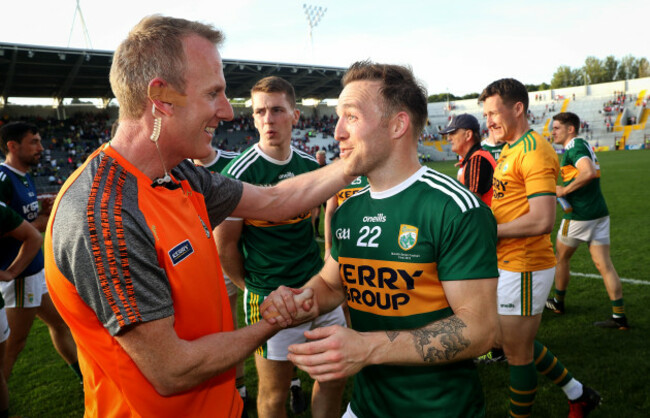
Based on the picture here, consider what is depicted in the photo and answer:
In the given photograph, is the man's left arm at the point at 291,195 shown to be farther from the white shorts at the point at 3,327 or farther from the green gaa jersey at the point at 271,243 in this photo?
the white shorts at the point at 3,327

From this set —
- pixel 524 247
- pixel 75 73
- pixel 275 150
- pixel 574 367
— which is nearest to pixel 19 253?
pixel 275 150

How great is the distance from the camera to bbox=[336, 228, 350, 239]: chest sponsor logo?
7.85ft

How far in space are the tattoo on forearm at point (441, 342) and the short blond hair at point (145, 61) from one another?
4.90 feet

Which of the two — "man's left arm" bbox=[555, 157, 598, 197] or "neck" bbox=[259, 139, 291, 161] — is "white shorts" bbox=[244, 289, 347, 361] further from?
"man's left arm" bbox=[555, 157, 598, 197]

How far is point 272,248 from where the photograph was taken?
3.87m

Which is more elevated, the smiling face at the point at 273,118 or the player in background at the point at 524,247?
the smiling face at the point at 273,118

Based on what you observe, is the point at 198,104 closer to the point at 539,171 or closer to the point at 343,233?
the point at 343,233

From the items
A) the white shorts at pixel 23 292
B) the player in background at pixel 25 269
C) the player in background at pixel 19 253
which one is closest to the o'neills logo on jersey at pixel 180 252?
the player in background at pixel 19 253

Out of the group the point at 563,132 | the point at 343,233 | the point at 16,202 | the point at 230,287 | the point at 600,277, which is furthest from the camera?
the point at 600,277

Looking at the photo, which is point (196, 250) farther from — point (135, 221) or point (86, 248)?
point (86, 248)

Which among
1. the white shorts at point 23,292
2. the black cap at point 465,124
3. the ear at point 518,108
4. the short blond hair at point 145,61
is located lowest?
the white shorts at point 23,292

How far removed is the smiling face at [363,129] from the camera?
90.0 inches

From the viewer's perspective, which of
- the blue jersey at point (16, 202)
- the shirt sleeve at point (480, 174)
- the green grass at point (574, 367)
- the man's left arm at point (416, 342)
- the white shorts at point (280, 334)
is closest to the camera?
the man's left arm at point (416, 342)

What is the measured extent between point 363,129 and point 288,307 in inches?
40.4
